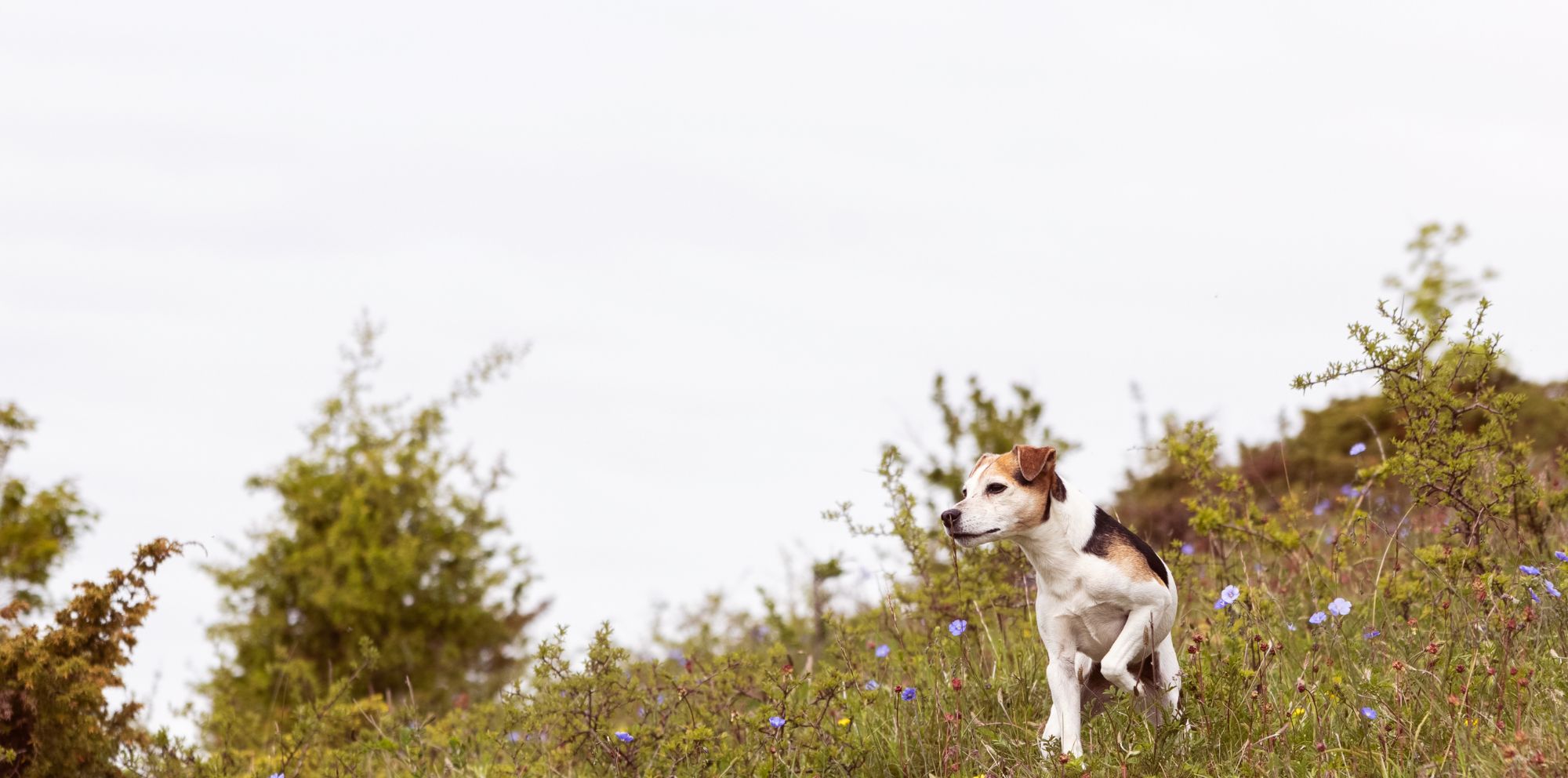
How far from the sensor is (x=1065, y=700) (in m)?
5.57

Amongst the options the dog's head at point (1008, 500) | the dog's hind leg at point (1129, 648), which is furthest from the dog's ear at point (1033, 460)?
the dog's hind leg at point (1129, 648)

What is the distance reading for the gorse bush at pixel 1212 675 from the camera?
5414 millimetres

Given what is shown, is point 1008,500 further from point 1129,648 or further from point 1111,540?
point 1129,648

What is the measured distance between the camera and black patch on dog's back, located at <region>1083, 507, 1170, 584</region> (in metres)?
5.55

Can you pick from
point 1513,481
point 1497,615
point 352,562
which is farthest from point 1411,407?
point 352,562

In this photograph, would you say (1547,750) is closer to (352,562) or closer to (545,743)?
(545,743)

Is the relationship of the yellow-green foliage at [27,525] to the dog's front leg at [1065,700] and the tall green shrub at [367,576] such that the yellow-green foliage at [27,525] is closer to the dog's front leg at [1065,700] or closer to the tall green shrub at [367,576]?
the tall green shrub at [367,576]

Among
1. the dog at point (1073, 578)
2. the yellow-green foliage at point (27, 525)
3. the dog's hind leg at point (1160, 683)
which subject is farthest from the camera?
the yellow-green foliage at point (27, 525)

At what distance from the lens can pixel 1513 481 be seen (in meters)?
7.05

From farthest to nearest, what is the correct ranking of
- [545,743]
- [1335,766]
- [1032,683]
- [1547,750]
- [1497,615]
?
1. [545,743]
2. [1032,683]
3. [1497,615]
4. [1335,766]
5. [1547,750]

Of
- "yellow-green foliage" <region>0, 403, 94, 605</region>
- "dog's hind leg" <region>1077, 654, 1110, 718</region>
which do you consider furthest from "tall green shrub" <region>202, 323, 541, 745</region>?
"dog's hind leg" <region>1077, 654, 1110, 718</region>

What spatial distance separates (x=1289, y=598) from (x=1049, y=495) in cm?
301

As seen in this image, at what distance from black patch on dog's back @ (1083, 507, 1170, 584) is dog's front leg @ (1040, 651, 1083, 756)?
462 millimetres

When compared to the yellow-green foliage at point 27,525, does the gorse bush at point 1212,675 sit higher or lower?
lower
